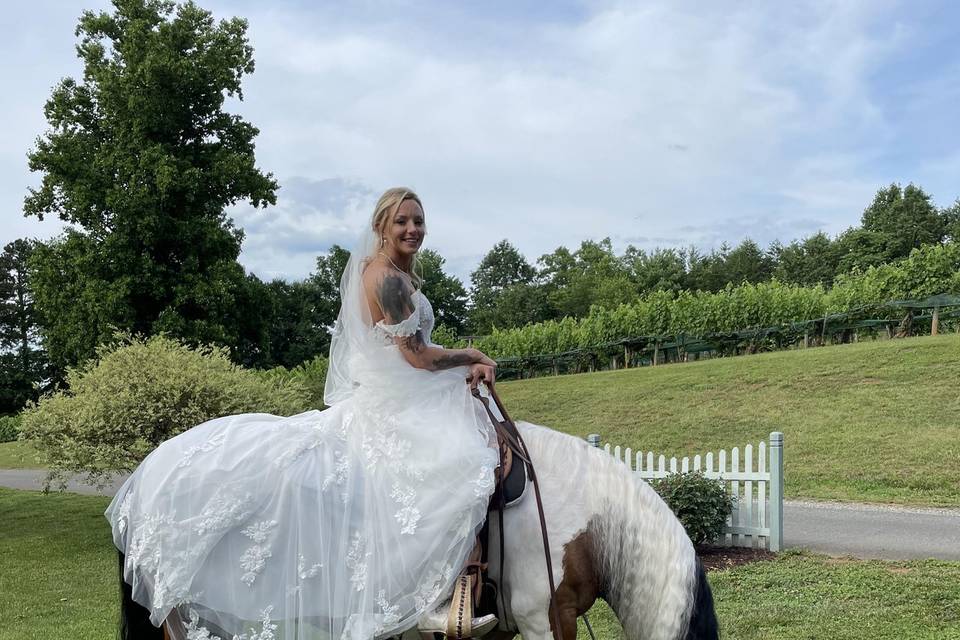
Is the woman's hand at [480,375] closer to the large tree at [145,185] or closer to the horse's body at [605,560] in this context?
the horse's body at [605,560]

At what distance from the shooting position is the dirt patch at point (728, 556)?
7520mm

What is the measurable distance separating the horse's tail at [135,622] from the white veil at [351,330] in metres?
1.25

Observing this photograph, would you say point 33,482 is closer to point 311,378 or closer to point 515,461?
point 311,378

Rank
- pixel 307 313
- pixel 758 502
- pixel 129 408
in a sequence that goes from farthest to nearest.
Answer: pixel 307 313 < pixel 129 408 < pixel 758 502

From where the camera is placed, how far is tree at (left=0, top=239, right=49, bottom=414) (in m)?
45.5

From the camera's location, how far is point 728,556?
7.89 metres

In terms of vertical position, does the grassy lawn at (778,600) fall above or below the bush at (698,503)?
below

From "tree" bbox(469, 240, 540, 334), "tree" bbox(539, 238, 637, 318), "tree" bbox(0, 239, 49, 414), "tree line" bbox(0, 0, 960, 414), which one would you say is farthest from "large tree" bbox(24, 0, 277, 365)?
"tree" bbox(469, 240, 540, 334)

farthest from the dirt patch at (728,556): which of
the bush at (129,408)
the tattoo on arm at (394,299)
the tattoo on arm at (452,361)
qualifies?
the bush at (129,408)

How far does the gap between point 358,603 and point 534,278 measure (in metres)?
73.0

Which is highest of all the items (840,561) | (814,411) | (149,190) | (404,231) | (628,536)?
(149,190)

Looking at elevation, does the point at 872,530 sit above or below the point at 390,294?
below

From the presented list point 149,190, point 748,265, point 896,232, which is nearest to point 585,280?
point 748,265

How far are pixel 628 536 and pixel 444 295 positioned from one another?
57.1 m
